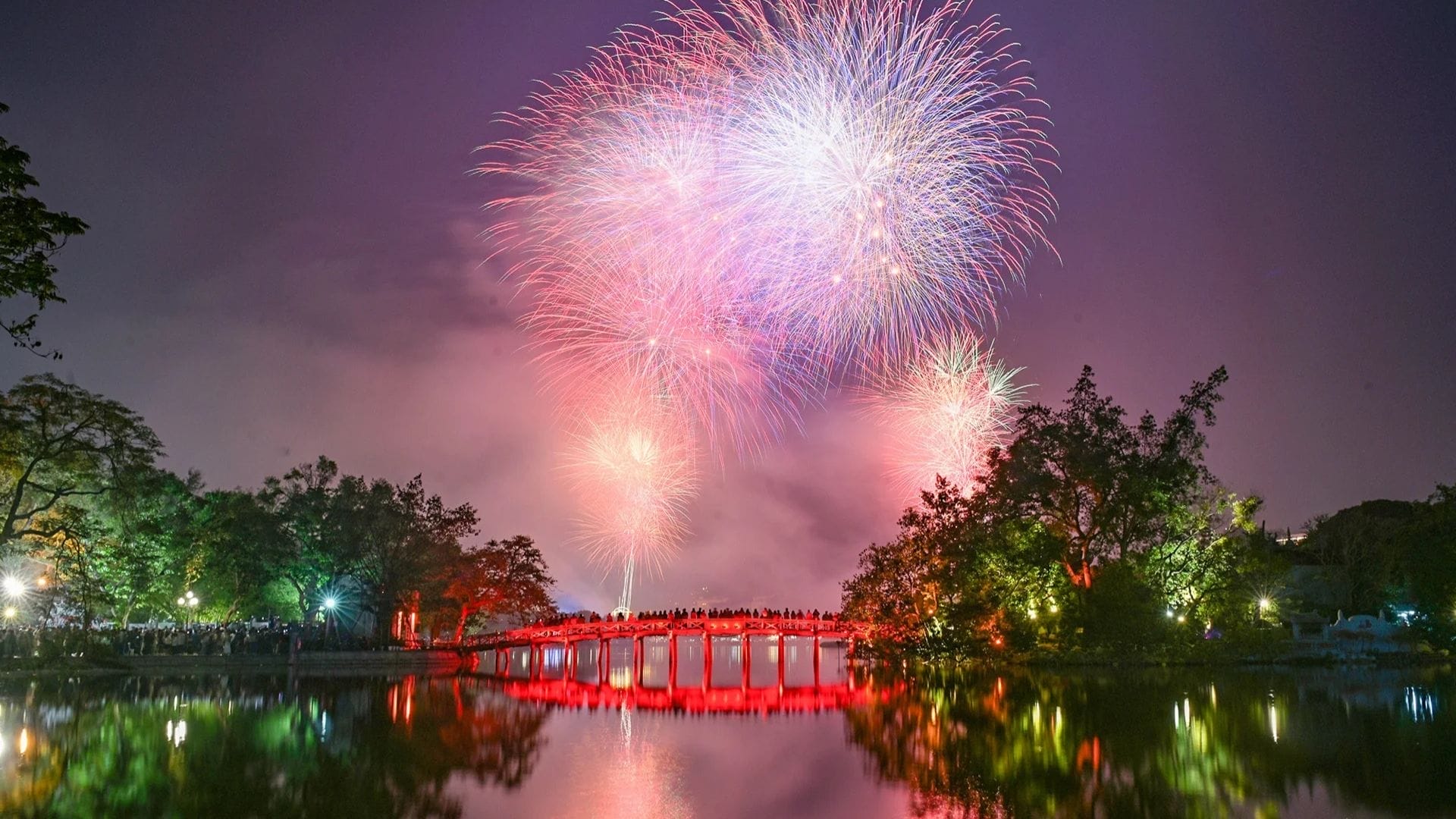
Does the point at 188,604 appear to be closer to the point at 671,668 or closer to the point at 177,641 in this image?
the point at 177,641

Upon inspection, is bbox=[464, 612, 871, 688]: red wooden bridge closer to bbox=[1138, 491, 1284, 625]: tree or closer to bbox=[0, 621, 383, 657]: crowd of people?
bbox=[0, 621, 383, 657]: crowd of people

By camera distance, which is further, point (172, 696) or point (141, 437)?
point (141, 437)

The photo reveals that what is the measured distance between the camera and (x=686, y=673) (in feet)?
176

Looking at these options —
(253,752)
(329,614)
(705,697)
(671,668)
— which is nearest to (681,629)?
(671,668)

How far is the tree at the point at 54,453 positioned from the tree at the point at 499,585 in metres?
18.1

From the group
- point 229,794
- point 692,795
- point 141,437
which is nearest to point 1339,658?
point 692,795

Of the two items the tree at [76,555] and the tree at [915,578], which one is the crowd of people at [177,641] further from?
the tree at [915,578]

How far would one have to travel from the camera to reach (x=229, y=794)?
14.7 meters

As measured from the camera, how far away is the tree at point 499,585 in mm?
50344

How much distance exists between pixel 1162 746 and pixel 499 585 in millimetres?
38924

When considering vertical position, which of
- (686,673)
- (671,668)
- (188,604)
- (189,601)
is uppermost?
(189,601)

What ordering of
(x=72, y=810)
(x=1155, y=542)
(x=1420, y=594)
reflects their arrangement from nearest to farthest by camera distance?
(x=72, y=810) < (x=1155, y=542) < (x=1420, y=594)

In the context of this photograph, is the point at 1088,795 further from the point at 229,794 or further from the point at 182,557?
the point at 182,557

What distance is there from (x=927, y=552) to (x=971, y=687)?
44.7 feet
